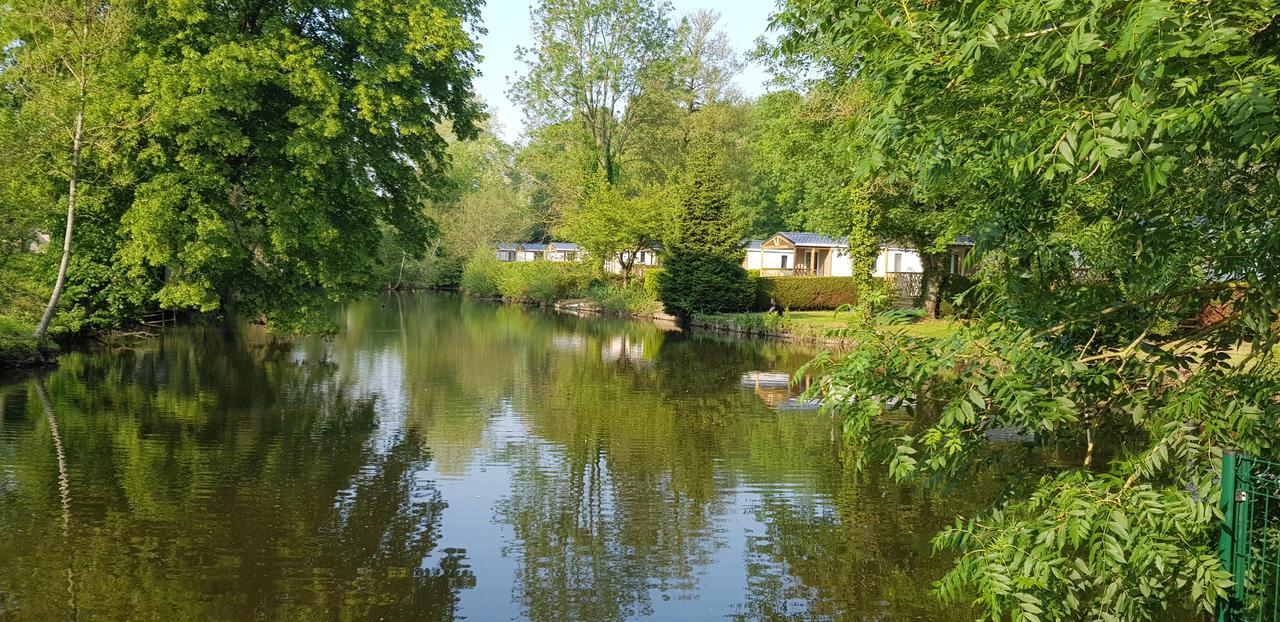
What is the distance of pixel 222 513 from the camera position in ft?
31.8

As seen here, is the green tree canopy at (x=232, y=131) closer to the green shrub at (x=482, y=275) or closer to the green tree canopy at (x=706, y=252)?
the green tree canopy at (x=706, y=252)

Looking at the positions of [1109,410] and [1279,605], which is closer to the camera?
[1279,605]

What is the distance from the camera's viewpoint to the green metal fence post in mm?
4164

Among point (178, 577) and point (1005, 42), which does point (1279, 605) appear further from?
point (178, 577)

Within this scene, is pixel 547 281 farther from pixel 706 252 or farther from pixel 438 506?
pixel 438 506

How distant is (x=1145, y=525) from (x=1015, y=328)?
1.24 metres

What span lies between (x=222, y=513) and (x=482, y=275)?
59773mm

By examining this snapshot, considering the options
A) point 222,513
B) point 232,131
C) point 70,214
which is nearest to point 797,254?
point 232,131

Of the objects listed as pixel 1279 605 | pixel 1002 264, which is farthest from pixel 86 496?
pixel 1279 605

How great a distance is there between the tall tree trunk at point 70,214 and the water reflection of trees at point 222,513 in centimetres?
365

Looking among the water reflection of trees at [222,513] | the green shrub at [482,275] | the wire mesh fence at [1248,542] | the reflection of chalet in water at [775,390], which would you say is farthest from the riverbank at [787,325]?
the green shrub at [482,275]

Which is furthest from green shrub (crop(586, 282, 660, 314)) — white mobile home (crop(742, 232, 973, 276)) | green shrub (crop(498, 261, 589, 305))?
white mobile home (crop(742, 232, 973, 276))

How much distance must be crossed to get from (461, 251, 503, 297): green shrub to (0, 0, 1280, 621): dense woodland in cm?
1344

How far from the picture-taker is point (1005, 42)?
4.16 meters
